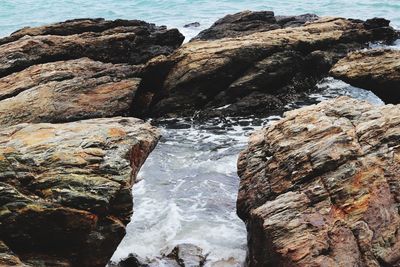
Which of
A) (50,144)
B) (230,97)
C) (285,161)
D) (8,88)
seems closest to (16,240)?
(50,144)

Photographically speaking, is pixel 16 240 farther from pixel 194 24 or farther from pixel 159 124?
pixel 194 24

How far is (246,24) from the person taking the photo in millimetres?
27719

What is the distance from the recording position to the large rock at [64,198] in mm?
6875

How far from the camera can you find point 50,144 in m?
8.27

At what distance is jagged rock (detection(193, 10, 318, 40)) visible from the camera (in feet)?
88.5

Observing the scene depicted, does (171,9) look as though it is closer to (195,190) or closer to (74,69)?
(74,69)

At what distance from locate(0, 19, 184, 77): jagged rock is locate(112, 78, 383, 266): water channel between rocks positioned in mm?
5044

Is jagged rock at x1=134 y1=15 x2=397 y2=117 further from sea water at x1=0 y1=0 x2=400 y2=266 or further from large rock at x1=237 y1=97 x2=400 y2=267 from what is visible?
large rock at x1=237 y1=97 x2=400 y2=267

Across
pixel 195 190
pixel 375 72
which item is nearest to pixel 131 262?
pixel 195 190

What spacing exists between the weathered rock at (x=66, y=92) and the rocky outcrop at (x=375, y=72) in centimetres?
812

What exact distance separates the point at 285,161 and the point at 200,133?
8.11 m

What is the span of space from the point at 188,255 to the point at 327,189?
3.17 metres

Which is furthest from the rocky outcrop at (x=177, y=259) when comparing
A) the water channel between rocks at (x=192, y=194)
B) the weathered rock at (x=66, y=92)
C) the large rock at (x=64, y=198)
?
the weathered rock at (x=66, y=92)

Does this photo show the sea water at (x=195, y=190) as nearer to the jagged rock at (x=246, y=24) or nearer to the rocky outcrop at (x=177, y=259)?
the rocky outcrop at (x=177, y=259)
